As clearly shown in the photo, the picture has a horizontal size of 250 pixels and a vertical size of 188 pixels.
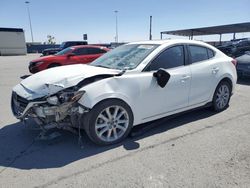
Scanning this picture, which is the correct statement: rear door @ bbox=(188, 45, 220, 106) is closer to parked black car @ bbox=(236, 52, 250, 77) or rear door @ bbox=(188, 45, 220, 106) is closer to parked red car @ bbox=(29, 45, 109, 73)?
parked black car @ bbox=(236, 52, 250, 77)

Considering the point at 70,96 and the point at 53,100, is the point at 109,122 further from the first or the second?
the point at 53,100

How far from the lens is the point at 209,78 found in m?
4.46

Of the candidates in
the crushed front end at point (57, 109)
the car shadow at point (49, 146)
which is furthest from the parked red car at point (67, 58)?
the crushed front end at point (57, 109)

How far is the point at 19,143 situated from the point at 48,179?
1269 millimetres

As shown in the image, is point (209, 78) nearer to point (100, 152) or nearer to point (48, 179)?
point (100, 152)

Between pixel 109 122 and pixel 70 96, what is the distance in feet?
2.34

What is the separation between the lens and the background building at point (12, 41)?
1679 inches

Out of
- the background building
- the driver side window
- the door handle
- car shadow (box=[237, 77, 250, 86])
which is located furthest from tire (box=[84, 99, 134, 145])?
the background building

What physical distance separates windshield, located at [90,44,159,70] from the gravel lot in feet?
3.79

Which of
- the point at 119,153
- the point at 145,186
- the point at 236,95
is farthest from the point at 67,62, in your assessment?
the point at 145,186

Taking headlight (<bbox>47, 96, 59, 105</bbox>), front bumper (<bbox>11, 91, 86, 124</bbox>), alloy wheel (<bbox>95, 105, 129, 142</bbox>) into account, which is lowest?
alloy wheel (<bbox>95, 105, 129, 142</bbox>)

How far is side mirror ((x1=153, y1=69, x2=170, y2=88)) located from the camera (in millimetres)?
3590

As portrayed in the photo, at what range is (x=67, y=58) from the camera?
1073 centimetres

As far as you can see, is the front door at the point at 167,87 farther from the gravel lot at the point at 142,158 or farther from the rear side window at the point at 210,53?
the rear side window at the point at 210,53
